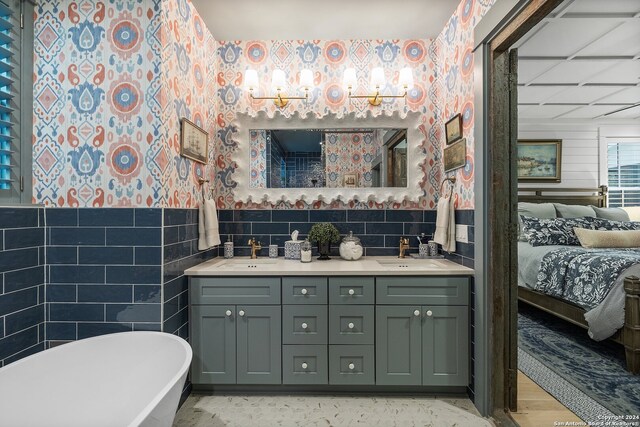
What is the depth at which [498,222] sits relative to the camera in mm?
2057

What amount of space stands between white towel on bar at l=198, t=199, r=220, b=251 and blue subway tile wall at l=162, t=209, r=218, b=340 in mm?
35

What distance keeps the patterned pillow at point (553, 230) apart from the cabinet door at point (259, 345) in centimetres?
343

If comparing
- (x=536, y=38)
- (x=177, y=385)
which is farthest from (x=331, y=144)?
(x=177, y=385)

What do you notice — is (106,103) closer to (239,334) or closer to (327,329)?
(239,334)

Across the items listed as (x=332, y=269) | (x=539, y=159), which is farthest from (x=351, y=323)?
(x=539, y=159)

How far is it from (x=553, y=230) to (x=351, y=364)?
10.7 ft

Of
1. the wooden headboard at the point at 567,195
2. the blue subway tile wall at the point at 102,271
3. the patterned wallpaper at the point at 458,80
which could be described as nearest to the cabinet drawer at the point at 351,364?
the blue subway tile wall at the point at 102,271

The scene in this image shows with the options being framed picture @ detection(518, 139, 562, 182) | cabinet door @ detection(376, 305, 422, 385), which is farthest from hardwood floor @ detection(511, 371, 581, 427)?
framed picture @ detection(518, 139, 562, 182)

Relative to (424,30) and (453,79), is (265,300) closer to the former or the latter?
(453,79)

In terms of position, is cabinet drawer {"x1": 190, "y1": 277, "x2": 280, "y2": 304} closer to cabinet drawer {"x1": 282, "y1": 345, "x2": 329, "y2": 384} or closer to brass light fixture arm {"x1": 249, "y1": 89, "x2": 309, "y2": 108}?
cabinet drawer {"x1": 282, "y1": 345, "x2": 329, "y2": 384}

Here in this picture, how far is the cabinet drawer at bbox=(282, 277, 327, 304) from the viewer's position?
91.7 inches

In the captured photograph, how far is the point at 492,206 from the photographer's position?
6.75 feet

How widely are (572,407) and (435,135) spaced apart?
219 cm

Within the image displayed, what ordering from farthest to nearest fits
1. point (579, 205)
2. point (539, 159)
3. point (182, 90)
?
1. point (539, 159)
2. point (579, 205)
3. point (182, 90)
